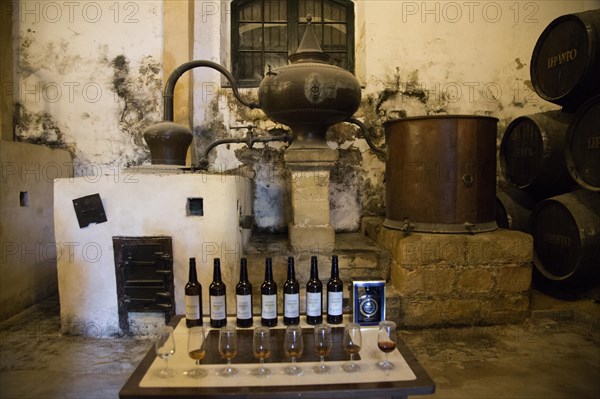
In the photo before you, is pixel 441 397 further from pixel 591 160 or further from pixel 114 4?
pixel 114 4

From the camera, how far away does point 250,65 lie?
489cm

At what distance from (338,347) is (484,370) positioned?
1.33 meters

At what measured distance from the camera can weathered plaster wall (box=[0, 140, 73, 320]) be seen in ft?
11.4

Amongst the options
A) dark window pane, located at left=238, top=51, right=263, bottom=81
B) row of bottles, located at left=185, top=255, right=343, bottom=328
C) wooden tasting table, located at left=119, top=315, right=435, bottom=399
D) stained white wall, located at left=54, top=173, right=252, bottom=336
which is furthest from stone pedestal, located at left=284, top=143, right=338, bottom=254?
dark window pane, located at left=238, top=51, right=263, bottom=81

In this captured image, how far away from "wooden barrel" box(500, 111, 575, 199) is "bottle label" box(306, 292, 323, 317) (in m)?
2.71

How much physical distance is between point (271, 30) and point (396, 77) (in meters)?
1.54

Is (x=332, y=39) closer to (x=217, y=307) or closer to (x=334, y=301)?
(x=334, y=301)

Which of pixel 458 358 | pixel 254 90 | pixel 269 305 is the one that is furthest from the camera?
pixel 254 90

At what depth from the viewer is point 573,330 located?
3318 mm

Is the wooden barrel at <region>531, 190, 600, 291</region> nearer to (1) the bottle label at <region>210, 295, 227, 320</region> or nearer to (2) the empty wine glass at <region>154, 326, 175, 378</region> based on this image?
(1) the bottle label at <region>210, 295, 227, 320</region>

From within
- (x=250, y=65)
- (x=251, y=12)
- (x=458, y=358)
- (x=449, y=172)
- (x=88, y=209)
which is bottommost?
(x=458, y=358)

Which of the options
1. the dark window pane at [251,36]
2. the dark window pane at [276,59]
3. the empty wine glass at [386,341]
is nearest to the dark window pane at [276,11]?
the dark window pane at [251,36]

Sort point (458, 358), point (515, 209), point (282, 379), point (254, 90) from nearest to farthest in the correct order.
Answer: point (282, 379), point (458, 358), point (515, 209), point (254, 90)

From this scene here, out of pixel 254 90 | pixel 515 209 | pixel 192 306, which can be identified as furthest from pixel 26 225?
pixel 515 209
